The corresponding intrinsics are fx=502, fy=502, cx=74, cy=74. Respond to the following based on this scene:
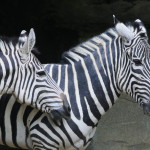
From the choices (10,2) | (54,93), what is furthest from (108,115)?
(54,93)

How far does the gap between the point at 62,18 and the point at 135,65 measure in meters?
3.04

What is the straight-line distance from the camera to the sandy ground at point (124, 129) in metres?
7.31

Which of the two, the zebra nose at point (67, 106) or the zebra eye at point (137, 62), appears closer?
the zebra nose at point (67, 106)

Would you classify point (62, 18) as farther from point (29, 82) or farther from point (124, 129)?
point (29, 82)

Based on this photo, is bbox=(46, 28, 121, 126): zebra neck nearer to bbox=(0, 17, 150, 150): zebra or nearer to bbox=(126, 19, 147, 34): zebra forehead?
bbox=(0, 17, 150, 150): zebra

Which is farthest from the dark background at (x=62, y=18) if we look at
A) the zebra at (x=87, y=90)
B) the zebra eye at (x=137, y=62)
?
the zebra eye at (x=137, y=62)

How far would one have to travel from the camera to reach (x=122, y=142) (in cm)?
732

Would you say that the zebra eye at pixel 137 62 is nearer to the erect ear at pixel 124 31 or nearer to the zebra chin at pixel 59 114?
the erect ear at pixel 124 31

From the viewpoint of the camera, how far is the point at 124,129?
7348mm

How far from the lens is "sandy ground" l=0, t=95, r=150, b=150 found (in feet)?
24.0

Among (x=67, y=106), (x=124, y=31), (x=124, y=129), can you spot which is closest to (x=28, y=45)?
(x=67, y=106)

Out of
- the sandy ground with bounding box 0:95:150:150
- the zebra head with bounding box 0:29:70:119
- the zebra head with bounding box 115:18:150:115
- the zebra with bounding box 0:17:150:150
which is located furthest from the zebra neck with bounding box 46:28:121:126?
the sandy ground with bounding box 0:95:150:150

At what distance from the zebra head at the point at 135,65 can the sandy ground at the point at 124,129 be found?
2.39 meters

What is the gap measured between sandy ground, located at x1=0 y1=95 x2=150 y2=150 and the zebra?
2200 millimetres
